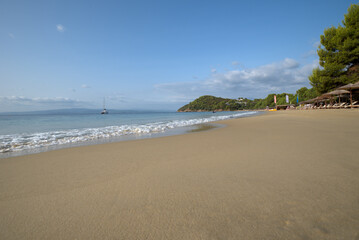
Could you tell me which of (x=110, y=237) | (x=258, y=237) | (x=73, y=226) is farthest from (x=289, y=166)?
(x=73, y=226)

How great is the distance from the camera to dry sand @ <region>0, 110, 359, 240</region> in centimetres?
112

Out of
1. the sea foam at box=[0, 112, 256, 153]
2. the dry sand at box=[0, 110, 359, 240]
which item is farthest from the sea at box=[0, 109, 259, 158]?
the dry sand at box=[0, 110, 359, 240]

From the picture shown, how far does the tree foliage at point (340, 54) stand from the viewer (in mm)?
20109

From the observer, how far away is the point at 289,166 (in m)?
2.26

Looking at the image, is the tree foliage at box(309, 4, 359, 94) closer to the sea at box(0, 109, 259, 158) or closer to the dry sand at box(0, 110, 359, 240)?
the sea at box(0, 109, 259, 158)

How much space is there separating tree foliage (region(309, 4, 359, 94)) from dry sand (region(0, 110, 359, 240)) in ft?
87.6

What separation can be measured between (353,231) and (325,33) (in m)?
32.6

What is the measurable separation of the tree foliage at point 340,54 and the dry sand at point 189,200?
26.7 meters

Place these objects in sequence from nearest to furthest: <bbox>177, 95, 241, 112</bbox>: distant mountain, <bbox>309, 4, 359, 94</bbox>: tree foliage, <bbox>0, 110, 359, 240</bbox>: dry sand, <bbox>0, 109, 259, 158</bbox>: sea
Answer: <bbox>0, 110, 359, 240</bbox>: dry sand < <bbox>0, 109, 259, 158</bbox>: sea < <bbox>309, 4, 359, 94</bbox>: tree foliage < <bbox>177, 95, 241, 112</bbox>: distant mountain

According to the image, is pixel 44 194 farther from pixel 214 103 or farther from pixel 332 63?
pixel 214 103

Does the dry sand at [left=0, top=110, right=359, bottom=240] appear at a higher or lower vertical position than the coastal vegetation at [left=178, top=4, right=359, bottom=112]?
lower

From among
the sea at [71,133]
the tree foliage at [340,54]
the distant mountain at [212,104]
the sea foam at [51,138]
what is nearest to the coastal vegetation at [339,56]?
the tree foliage at [340,54]

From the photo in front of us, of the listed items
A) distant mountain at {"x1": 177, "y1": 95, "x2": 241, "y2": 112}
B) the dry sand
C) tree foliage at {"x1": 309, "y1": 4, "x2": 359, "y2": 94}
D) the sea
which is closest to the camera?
the dry sand

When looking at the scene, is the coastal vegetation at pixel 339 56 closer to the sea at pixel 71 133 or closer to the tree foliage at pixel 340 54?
the tree foliage at pixel 340 54
